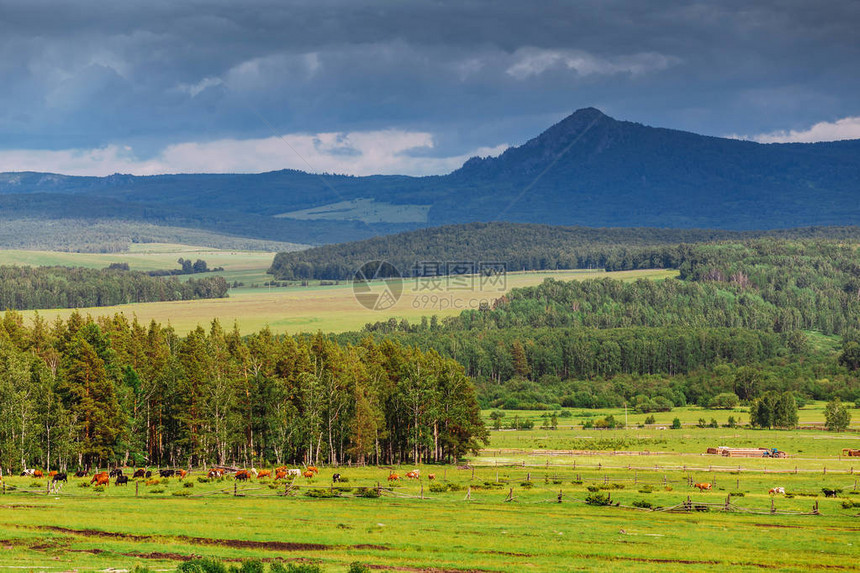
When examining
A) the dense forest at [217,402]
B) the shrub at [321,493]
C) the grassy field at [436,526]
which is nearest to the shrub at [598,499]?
the grassy field at [436,526]

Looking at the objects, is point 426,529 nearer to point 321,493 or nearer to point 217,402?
point 321,493

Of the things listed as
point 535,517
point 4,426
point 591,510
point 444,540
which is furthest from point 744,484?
point 4,426

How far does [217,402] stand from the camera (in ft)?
322

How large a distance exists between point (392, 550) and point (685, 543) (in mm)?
→ 18885

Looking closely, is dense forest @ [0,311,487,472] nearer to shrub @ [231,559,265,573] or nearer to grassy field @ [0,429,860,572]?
grassy field @ [0,429,860,572]

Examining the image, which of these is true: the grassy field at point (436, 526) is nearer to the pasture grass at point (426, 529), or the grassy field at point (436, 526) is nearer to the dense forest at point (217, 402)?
the pasture grass at point (426, 529)

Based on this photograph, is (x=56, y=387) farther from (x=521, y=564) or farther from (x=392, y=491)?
(x=521, y=564)

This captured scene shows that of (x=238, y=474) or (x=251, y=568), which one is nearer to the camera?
(x=251, y=568)

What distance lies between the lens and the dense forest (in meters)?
92.6

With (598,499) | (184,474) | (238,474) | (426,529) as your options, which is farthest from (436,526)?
(184,474)

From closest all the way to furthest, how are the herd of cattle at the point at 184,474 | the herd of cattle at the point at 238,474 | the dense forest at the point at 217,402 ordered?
the herd of cattle at the point at 184,474
the herd of cattle at the point at 238,474
the dense forest at the point at 217,402

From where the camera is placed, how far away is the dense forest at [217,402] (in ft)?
304

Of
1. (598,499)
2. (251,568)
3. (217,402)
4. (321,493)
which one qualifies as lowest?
(598,499)

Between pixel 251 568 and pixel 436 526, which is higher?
pixel 251 568
